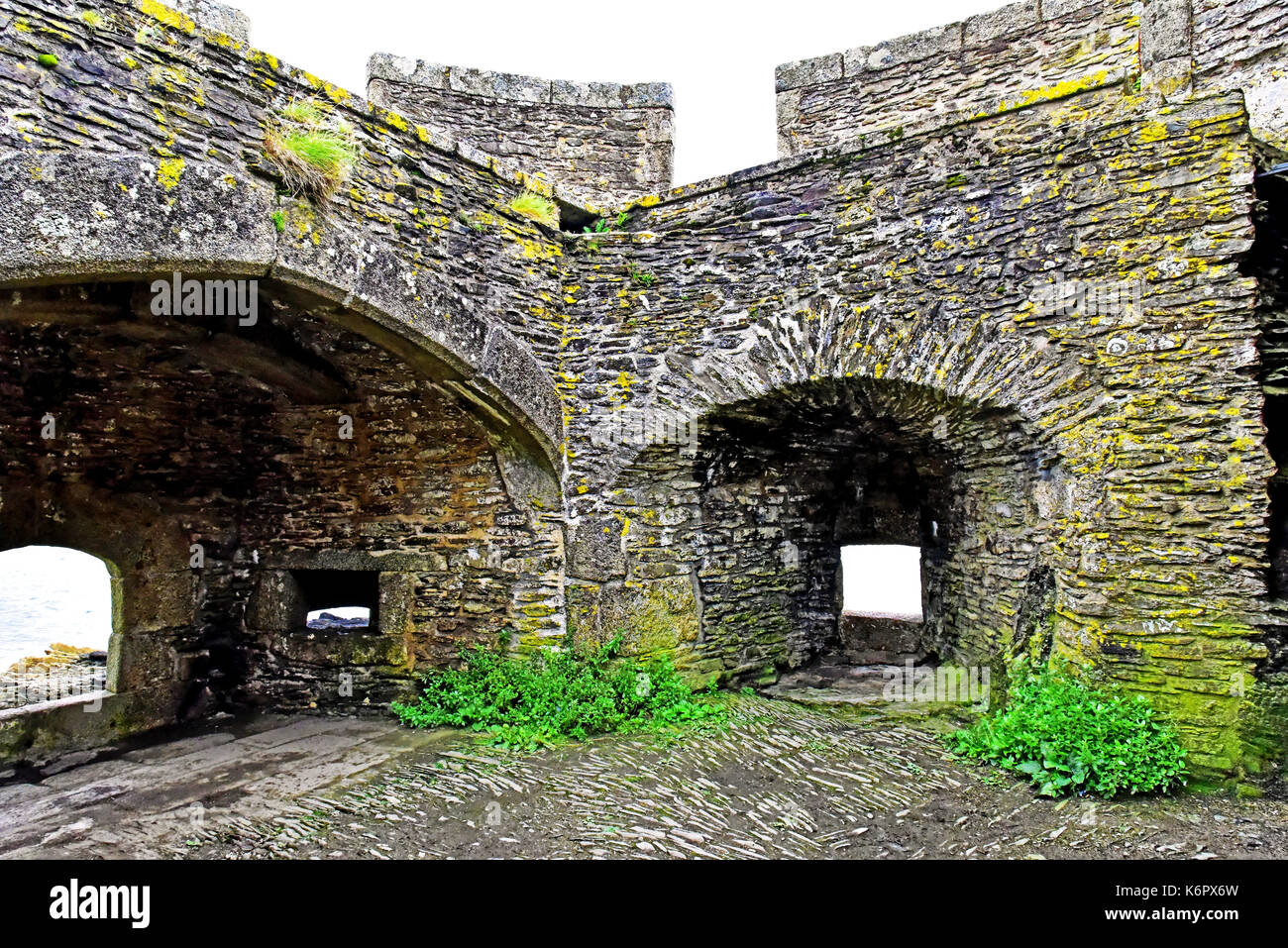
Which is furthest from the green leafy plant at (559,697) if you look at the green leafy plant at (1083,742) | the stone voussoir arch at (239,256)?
the green leafy plant at (1083,742)

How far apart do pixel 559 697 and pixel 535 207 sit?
3.50 m

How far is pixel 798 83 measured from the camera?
776cm

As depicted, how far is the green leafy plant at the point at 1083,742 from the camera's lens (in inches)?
142

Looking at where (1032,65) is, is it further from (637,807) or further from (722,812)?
(637,807)

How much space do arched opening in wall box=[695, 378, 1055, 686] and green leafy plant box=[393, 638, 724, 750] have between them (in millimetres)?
611

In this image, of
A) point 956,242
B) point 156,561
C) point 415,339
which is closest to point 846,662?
point 956,242

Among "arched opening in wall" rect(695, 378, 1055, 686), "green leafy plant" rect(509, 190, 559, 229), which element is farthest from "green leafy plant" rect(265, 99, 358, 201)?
"arched opening in wall" rect(695, 378, 1055, 686)

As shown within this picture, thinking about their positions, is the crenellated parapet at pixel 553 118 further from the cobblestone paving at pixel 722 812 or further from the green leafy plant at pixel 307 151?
the cobblestone paving at pixel 722 812

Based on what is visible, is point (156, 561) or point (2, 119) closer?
point (2, 119)

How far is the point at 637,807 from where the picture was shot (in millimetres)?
3715

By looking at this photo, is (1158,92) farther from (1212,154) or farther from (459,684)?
(459,684)

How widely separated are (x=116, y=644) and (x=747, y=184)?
19.2ft

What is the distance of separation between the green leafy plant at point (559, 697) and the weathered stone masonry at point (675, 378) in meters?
0.21

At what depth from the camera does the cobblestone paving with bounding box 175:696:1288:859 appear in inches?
129
